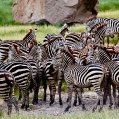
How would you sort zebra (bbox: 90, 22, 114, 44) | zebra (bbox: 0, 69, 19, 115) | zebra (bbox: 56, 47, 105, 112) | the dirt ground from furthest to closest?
zebra (bbox: 90, 22, 114, 44), the dirt ground, zebra (bbox: 56, 47, 105, 112), zebra (bbox: 0, 69, 19, 115)

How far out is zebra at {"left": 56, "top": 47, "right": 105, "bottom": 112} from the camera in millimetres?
14867

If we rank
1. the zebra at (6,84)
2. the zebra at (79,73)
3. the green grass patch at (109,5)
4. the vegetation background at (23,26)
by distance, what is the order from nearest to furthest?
the zebra at (6,84)
the zebra at (79,73)
the vegetation background at (23,26)
the green grass patch at (109,5)

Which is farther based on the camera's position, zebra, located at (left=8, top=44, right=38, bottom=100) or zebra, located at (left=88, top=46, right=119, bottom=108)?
zebra, located at (left=8, top=44, right=38, bottom=100)

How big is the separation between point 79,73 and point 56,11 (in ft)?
54.0

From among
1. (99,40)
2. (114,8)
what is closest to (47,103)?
(99,40)

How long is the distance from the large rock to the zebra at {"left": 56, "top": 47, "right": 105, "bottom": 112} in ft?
49.4

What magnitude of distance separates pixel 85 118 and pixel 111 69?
5.36 meters

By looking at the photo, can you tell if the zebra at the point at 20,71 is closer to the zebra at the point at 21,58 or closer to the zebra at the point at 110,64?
the zebra at the point at 21,58

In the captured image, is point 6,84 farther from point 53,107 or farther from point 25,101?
point 53,107

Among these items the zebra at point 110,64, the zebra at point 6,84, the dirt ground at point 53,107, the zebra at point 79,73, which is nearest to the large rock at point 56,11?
Result: the dirt ground at point 53,107

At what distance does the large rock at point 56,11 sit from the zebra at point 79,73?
49.4ft

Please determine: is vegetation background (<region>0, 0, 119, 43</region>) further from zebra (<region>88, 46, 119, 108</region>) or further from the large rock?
zebra (<region>88, 46, 119, 108</region>)

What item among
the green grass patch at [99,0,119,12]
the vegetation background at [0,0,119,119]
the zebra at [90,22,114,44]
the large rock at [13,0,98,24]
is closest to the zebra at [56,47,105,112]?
the zebra at [90,22,114,44]

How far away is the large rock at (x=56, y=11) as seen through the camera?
31145 mm
